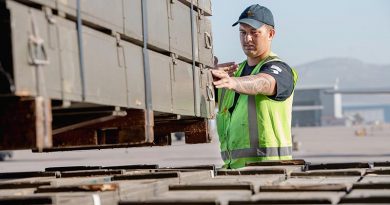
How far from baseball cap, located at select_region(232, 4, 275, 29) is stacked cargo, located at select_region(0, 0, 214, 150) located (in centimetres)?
41

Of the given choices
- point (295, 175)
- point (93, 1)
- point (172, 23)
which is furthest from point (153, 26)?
point (295, 175)

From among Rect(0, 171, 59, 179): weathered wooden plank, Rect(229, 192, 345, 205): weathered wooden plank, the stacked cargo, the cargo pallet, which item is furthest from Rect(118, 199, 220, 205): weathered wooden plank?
Rect(0, 171, 59, 179): weathered wooden plank

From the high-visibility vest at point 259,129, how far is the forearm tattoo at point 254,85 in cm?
25

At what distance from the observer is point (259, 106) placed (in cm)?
755

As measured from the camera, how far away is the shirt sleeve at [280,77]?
291 inches

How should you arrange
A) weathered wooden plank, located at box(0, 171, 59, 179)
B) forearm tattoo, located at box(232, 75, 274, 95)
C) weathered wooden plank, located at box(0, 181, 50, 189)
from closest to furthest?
weathered wooden plank, located at box(0, 181, 50, 189), weathered wooden plank, located at box(0, 171, 59, 179), forearm tattoo, located at box(232, 75, 274, 95)

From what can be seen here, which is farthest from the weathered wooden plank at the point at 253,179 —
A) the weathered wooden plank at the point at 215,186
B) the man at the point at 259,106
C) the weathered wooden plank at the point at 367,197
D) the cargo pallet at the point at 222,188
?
the man at the point at 259,106

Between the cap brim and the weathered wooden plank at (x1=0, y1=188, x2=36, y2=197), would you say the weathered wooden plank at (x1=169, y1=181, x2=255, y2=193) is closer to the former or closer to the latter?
the weathered wooden plank at (x1=0, y1=188, x2=36, y2=197)

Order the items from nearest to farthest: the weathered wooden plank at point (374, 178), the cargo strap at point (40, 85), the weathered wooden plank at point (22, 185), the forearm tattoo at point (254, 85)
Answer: the cargo strap at point (40, 85), the weathered wooden plank at point (374, 178), the weathered wooden plank at point (22, 185), the forearm tattoo at point (254, 85)

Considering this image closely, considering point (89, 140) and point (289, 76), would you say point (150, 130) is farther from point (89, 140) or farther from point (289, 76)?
point (289, 76)

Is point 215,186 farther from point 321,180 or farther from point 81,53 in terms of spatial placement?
point 81,53

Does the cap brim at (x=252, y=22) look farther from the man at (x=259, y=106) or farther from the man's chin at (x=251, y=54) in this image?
the man's chin at (x=251, y=54)

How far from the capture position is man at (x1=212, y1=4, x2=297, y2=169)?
7484 millimetres

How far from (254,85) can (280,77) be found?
48 cm
